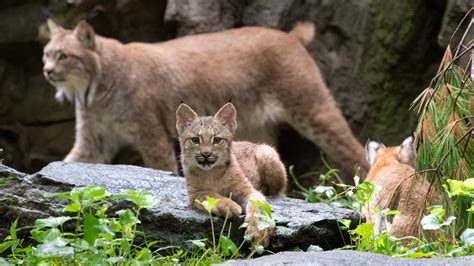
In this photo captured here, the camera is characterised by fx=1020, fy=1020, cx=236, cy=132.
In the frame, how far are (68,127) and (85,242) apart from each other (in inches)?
244

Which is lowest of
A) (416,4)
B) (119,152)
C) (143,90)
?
(119,152)

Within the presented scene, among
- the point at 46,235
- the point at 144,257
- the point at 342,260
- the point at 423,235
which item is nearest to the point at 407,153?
the point at 423,235

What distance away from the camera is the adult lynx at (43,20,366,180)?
31.3 feet

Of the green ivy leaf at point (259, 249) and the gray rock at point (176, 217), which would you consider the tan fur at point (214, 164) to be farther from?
the green ivy leaf at point (259, 249)

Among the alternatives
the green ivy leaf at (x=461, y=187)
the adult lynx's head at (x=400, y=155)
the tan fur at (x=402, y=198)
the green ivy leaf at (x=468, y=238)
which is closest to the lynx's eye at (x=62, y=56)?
the adult lynx's head at (x=400, y=155)

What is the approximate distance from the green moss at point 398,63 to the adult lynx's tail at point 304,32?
61 cm

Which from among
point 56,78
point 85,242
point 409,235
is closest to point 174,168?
point 56,78

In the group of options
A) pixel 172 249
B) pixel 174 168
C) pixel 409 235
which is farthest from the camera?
pixel 174 168

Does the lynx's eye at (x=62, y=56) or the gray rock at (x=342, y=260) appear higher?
the gray rock at (x=342, y=260)

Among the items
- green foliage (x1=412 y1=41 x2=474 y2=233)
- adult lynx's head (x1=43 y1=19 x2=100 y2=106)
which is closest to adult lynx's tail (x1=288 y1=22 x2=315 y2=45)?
adult lynx's head (x1=43 y1=19 x2=100 y2=106)

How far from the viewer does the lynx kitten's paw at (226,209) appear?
5566mm

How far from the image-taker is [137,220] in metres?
5.17

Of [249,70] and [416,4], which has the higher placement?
[416,4]

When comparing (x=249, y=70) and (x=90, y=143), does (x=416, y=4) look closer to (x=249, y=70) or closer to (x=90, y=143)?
(x=249, y=70)
